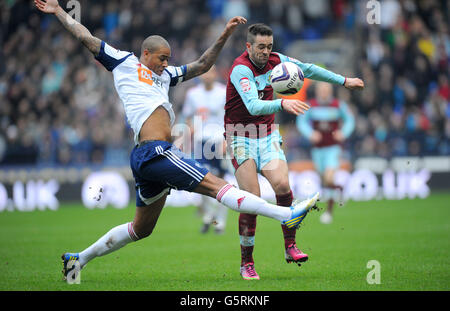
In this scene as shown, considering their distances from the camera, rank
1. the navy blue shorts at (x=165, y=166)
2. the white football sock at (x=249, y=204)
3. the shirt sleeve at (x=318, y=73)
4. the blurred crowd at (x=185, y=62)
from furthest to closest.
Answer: the blurred crowd at (x=185, y=62) → the shirt sleeve at (x=318, y=73) → the navy blue shorts at (x=165, y=166) → the white football sock at (x=249, y=204)

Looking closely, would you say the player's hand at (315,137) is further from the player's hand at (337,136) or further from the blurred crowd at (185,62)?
the blurred crowd at (185,62)

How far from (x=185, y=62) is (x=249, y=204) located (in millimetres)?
15321

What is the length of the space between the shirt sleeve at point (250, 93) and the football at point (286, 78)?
0.77 ft

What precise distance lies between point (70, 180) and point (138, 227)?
1179 centimetres

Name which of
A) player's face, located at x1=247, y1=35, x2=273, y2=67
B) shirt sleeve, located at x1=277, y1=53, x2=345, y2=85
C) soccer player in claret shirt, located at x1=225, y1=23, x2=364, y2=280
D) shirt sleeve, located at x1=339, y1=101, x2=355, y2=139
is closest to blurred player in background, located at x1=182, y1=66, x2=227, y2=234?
shirt sleeve, located at x1=339, y1=101, x2=355, y2=139

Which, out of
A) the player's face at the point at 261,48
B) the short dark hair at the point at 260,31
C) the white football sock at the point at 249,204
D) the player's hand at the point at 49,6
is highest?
the player's hand at the point at 49,6

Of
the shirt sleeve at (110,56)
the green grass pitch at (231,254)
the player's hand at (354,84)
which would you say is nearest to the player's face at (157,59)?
the shirt sleeve at (110,56)

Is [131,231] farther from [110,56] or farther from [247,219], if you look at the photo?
[110,56]

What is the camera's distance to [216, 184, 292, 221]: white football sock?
6520 millimetres

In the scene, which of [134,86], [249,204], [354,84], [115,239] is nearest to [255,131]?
[354,84]

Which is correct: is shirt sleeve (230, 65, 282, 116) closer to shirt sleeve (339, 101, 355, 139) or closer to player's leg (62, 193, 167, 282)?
player's leg (62, 193, 167, 282)

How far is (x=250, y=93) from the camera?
7207 millimetres

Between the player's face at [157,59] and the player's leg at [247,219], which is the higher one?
the player's face at [157,59]

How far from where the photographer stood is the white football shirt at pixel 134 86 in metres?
6.96
